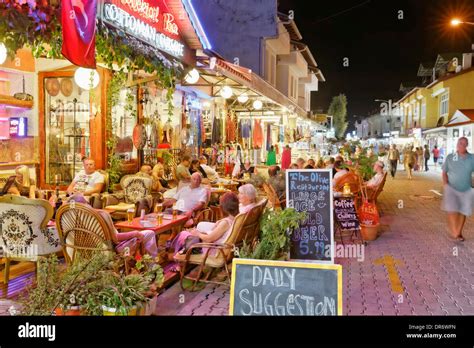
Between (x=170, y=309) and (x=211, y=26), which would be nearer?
(x=170, y=309)

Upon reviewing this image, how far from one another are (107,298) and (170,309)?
5.01ft

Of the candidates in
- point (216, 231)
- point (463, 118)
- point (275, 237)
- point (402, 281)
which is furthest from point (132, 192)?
point (463, 118)

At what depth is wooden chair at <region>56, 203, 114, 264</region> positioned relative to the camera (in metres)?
5.28

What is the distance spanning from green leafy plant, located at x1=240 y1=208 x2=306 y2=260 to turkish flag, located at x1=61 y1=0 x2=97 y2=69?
2.92m

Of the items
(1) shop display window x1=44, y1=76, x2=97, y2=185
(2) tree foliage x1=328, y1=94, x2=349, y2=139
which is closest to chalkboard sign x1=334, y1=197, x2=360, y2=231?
(1) shop display window x1=44, y1=76, x2=97, y2=185

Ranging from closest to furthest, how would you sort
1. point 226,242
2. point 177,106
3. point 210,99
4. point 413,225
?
point 226,242 → point 413,225 → point 177,106 → point 210,99

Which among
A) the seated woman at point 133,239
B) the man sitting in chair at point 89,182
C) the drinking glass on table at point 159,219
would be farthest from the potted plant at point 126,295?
the man sitting in chair at point 89,182

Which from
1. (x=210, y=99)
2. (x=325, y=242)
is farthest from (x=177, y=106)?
(x=325, y=242)

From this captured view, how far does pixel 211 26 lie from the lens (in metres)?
24.9

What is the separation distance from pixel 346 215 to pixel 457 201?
7.13ft

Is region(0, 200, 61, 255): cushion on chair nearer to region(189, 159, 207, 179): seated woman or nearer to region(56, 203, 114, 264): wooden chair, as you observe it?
region(56, 203, 114, 264): wooden chair

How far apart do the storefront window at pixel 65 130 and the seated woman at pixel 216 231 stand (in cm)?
604
